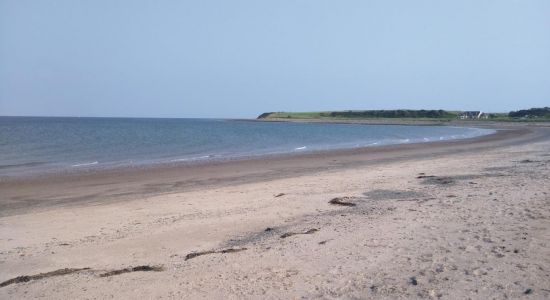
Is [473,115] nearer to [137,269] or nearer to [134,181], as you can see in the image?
[134,181]

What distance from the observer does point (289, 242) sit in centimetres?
752

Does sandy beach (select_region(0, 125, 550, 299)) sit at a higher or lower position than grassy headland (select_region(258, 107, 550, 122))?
higher

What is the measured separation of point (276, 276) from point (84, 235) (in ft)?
14.7

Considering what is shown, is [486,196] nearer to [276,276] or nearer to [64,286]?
[276,276]

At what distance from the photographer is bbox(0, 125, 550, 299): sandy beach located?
5.66 metres

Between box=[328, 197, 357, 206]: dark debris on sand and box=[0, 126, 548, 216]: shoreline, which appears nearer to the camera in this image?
box=[328, 197, 357, 206]: dark debris on sand

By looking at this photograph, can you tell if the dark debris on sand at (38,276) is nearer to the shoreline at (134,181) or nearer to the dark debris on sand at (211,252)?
the dark debris on sand at (211,252)

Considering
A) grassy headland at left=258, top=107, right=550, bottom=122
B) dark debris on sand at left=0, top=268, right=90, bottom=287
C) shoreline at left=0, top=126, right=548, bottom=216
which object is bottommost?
grassy headland at left=258, top=107, right=550, bottom=122

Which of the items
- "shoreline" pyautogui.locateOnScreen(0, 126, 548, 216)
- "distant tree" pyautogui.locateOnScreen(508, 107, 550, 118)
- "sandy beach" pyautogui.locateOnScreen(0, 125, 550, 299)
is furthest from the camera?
"distant tree" pyautogui.locateOnScreen(508, 107, 550, 118)

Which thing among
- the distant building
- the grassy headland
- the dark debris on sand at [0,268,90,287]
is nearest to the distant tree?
the grassy headland

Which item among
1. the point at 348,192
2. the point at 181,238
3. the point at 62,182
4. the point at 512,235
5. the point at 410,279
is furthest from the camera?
the point at 62,182

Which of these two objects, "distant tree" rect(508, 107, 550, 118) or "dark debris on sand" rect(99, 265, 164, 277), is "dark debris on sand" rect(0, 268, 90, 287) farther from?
"distant tree" rect(508, 107, 550, 118)

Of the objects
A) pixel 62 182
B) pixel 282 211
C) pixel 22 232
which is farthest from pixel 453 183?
pixel 62 182

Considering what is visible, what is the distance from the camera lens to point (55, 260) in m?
7.28
